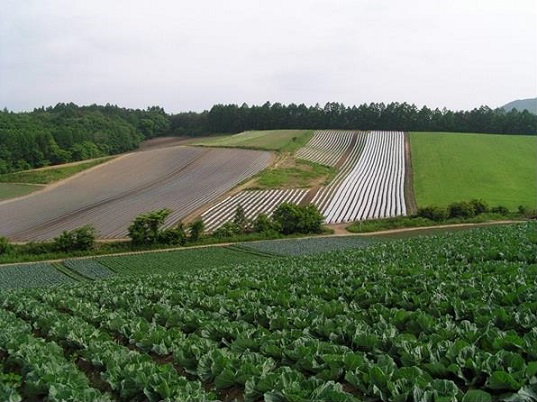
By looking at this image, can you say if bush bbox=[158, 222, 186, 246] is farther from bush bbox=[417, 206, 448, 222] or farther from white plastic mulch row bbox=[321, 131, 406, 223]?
bush bbox=[417, 206, 448, 222]

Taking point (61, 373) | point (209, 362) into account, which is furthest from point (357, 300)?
point (61, 373)

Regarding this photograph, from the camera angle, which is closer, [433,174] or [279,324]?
Answer: [279,324]

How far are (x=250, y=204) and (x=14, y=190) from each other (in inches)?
1428

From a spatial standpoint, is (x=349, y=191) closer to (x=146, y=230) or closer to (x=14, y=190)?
(x=146, y=230)

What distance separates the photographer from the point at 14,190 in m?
72.4

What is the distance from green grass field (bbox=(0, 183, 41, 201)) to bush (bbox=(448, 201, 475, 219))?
52.9 m

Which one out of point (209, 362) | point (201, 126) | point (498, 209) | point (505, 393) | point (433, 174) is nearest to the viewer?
point (505, 393)

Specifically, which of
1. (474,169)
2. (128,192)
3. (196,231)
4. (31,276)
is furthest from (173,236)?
(474,169)

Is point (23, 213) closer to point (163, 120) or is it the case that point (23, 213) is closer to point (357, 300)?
point (357, 300)

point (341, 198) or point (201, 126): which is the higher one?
point (201, 126)

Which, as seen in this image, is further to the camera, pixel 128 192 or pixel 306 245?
pixel 128 192

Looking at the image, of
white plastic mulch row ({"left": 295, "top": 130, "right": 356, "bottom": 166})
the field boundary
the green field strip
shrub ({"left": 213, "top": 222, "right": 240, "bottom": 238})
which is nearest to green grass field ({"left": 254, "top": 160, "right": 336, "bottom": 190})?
white plastic mulch row ({"left": 295, "top": 130, "right": 356, "bottom": 166})

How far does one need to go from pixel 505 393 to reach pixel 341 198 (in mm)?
52851

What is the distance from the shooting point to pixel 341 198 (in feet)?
196
